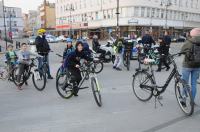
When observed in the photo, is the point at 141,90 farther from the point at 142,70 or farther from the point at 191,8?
the point at 191,8

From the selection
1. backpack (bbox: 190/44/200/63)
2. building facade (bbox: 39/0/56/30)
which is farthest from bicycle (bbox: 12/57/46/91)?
building facade (bbox: 39/0/56/30)

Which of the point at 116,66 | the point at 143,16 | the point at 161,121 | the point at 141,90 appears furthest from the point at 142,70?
the point at 143,16

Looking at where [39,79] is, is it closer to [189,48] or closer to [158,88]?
[158,88]

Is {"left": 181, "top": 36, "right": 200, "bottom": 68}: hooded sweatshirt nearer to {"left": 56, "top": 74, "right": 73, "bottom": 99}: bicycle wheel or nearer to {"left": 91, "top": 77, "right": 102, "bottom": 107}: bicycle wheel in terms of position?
{"left": 91, "top": 77, "right": 102, "bottom": 107}: bicycle wheel

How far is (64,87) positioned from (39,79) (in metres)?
1.69

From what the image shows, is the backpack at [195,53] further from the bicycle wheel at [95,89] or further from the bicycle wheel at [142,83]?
the bicycle wheel at [95,89]

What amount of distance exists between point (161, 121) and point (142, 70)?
1787 millimetres

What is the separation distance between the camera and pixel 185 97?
19.6 feet

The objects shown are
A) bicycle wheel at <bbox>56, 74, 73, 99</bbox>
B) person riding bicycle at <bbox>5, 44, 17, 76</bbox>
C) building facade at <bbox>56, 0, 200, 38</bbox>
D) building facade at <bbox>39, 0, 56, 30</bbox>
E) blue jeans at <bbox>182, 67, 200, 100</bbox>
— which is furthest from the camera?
building facade at <bbox>39, 0, 56, 30</bbox>

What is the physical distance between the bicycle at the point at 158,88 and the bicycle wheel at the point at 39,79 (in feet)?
9.98

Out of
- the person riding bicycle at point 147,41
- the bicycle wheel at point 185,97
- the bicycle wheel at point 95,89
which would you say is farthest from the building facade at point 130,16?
the bicycle wheel at point 185,97

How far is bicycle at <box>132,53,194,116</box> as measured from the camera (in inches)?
233

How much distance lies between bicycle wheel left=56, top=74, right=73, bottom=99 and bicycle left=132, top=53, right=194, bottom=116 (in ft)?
5.81

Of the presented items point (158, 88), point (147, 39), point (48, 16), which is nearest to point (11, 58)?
point (158, 88)
